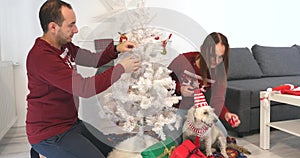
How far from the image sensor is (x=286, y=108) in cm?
247

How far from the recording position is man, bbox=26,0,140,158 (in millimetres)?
1206

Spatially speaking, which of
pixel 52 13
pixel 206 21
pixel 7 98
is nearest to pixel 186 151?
pixel 52 13

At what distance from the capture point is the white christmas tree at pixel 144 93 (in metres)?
1.34

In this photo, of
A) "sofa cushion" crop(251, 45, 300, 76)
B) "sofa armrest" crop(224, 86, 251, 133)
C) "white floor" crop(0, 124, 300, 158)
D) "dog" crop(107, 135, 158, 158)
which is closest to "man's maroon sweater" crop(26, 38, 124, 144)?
"dog" crop(107, 135, 158, 158)

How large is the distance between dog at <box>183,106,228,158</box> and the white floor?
0.91 ft

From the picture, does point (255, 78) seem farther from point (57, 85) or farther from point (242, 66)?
point (57, 85)

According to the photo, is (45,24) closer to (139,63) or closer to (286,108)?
(139,63)

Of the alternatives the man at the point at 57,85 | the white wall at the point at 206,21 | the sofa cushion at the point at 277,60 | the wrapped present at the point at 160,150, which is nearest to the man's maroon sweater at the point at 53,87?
the man at the point at 57,85

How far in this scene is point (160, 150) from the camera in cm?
162

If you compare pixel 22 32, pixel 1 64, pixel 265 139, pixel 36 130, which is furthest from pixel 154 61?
pixel 22 32

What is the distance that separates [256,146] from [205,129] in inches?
26.9

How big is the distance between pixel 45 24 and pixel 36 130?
0.49 meters

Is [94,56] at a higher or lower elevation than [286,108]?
higher

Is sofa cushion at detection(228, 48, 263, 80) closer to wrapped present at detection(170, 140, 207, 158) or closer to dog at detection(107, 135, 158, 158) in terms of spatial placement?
wrapped present at detection(170, 140, 207, 158)
